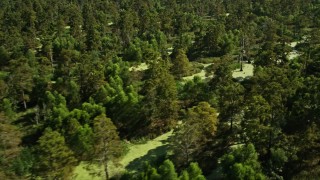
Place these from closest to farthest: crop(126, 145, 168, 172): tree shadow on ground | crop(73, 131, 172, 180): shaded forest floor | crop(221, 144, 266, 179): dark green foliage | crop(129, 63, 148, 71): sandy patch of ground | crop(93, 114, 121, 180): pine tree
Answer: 1. crop(221, 144, 266, 179): dark green foliage
2. crop(93, 114, 121, 180): pine tree
3. crop(73, 131, 172, 180): shaded forest floor
4. crop(126, 145, 168, 172): tree shadow on ground
5. crop(129, 63, 148, 71): sandy patch of ground

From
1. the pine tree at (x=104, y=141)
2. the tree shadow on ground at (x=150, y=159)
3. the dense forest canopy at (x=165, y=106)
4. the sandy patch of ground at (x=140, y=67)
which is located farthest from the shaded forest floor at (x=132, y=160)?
the sandy patch of ground at (x=140, y=67)

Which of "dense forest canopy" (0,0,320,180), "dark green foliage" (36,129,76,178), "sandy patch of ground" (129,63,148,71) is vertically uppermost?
"dark green foliage" (36,129,76,178)

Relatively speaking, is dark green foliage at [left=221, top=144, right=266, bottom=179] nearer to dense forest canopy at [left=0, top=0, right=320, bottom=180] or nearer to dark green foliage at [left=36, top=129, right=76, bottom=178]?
dense forest canopy at [left=0, top=0, right=320, bottom=180]

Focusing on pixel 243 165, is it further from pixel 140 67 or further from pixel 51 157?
pixel 140 67

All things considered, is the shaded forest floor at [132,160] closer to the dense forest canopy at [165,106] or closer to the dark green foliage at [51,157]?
the dense forest canopy at [165,106]

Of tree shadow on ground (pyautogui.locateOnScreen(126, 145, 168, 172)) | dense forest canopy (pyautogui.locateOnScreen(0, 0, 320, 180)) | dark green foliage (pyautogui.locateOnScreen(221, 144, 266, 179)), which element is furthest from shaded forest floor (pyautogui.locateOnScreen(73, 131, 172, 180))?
dark green foliage (pyautogui.locateOnScreen(221, 144, 266, 179))

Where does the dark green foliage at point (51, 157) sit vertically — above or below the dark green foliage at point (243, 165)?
above
